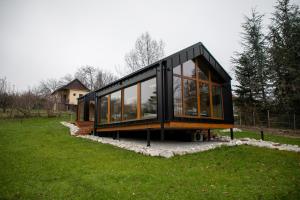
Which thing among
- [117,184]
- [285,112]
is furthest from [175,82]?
[285,112]

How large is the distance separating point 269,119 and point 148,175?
15.7 meters

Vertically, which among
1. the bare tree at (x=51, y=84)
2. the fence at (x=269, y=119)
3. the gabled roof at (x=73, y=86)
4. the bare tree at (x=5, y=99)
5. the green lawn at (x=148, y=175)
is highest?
the bare tree at (x=51, y=84)

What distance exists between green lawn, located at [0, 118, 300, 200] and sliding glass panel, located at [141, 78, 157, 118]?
2.40 m

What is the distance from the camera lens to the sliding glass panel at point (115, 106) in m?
12.2

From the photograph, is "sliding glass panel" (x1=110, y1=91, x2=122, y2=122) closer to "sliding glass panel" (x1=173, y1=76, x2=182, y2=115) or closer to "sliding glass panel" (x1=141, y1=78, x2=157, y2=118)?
"sliding glass panel" (x1=141, y1=78, x2=157, y2=118)

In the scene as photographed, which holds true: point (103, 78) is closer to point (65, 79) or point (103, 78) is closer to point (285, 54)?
point (65, 79)

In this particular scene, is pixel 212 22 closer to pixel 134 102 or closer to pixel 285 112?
pixel 285 112

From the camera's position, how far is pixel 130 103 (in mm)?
11094

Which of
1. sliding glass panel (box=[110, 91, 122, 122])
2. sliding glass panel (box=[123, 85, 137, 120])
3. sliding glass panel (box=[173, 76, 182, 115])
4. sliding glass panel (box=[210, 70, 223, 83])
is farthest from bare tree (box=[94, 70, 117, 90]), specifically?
sliding glass panel (box=[173, 76, 182, 115])

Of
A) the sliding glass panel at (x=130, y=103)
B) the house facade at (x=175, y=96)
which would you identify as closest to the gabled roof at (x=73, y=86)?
the house facade at (x=175, y=96)

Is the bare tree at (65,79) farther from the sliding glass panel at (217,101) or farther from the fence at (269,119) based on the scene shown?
the sliding glass panel at (217,101)

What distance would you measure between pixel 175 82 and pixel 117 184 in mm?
5858

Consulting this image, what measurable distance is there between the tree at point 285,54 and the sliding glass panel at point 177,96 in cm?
1185

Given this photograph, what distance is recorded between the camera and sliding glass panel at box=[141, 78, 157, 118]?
9531 mm
